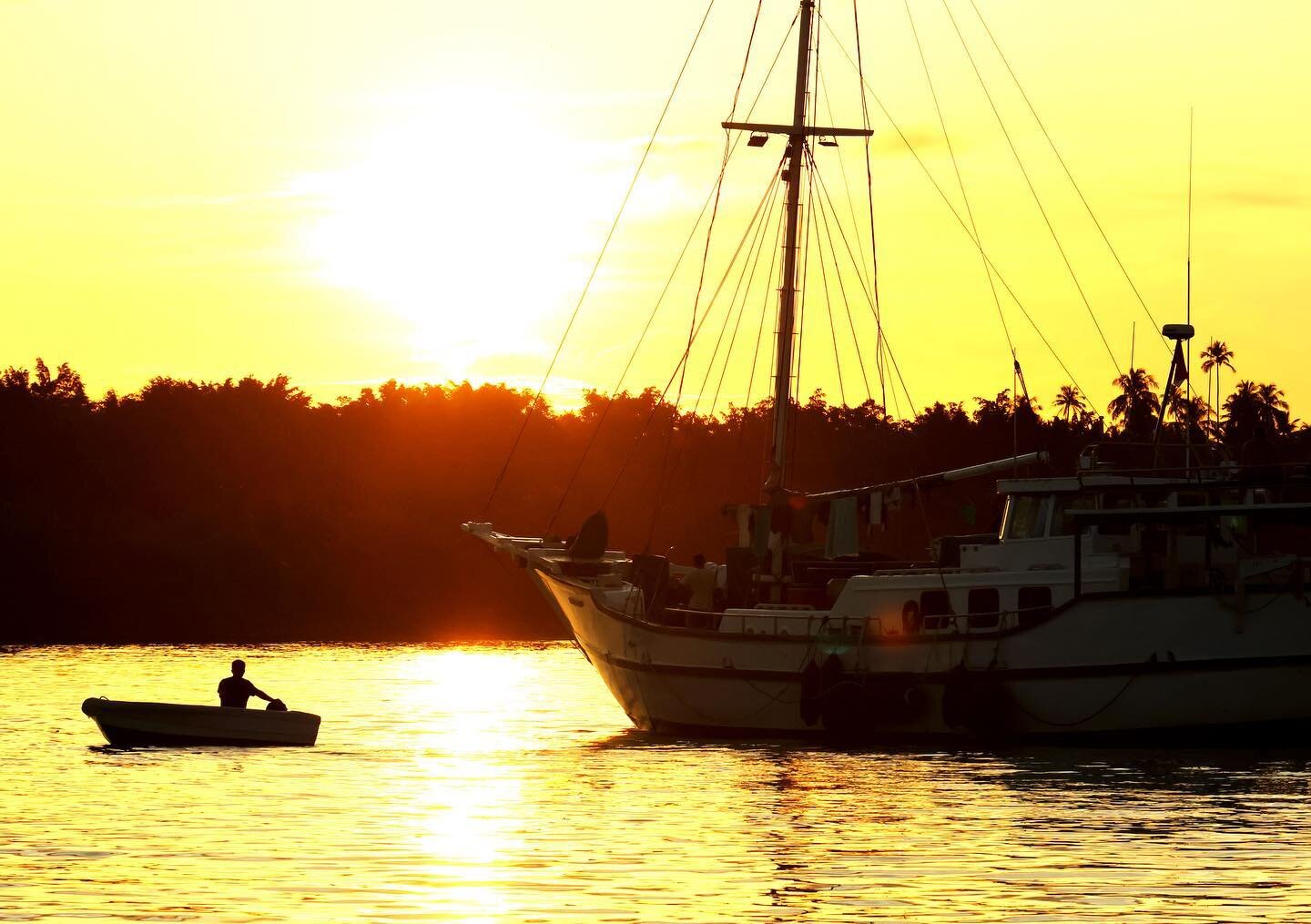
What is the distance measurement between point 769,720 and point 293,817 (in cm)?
1452

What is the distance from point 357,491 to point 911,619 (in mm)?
87803

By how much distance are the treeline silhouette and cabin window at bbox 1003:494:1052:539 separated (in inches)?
1912

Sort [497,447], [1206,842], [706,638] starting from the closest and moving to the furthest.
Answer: [1206,842] → [706,638] → [497,447]

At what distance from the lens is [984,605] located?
130 feet

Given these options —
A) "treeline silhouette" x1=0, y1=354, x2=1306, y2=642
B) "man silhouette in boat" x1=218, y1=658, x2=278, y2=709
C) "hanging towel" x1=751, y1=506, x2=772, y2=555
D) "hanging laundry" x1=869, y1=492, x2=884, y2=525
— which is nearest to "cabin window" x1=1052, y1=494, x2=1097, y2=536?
"hanging laundry" x1=869, y1=492, x2=884, y2=525

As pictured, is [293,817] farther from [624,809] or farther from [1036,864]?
[1036,864]

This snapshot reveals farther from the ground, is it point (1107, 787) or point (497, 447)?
point (497, 447)

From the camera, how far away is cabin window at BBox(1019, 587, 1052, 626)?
38.7m

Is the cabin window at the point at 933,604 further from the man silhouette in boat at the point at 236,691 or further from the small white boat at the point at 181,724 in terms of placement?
the man silhouette in boat at the point at 236,691

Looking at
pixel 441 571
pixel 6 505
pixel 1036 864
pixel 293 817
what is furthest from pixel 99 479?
pixel 1036 864

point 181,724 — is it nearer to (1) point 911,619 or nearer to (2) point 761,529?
(2) point 761,529

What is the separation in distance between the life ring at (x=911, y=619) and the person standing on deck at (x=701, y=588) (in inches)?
206

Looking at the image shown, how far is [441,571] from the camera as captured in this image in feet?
367

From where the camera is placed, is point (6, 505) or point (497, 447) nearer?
point (6, 505)
